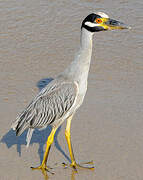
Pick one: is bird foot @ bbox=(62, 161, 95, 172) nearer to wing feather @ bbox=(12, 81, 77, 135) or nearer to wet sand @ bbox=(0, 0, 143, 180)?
wet sand @ bbox=(0, 0, 143, 180)

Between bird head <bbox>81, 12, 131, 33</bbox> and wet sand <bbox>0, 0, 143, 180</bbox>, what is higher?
bird head <bbox>81, 12, 131, 33</bbox>

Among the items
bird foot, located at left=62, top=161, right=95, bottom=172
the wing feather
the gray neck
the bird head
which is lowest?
bird foot, located at left=62, top=161, right=95, bottom=172

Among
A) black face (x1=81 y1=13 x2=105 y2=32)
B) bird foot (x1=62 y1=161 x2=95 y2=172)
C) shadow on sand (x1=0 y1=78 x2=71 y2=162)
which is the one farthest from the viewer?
shadow on sand (x1=0 y1=78 x2=71 y2=162)

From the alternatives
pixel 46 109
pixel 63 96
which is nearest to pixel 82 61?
pixel 63 96

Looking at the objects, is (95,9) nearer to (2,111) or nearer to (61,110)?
(2,111)

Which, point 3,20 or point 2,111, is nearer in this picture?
point 2,111

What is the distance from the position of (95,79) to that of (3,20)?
3.78 metres

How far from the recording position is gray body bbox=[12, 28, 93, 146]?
633 centimetres

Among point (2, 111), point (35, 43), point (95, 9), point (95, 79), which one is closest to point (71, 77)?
point (2, 111)

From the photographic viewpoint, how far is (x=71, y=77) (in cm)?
636

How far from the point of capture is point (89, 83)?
8844mm

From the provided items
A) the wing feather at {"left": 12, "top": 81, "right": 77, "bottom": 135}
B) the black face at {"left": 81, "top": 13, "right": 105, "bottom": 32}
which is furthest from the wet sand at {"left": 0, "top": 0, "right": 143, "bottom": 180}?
the black face at {"left": 81, "top": 13, "right": 105, "bottom": 32}

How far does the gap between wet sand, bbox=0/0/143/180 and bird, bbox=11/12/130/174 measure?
0.74m

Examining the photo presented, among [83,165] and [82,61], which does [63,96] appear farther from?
[83,165]
